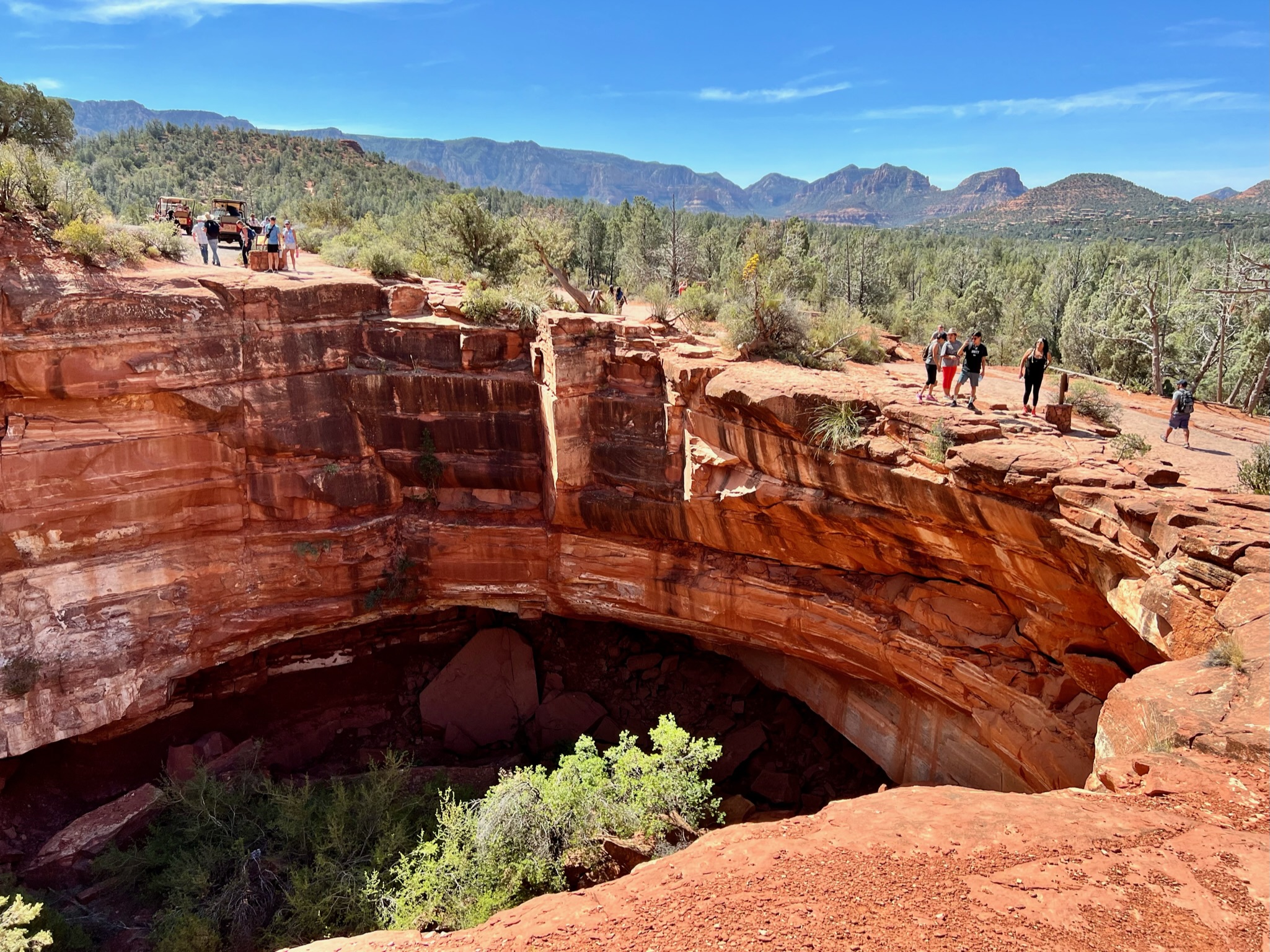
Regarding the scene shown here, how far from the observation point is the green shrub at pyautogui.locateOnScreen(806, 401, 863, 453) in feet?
38.1

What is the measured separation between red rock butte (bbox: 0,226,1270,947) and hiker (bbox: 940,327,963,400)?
2.44ft

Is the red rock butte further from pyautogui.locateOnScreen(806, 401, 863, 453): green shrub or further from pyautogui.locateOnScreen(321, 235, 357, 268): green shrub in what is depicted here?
pyautogui.locateOnScreen(321, 235, 357, 268): green shrub

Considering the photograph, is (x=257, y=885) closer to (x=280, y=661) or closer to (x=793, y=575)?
(x=280, y=661)

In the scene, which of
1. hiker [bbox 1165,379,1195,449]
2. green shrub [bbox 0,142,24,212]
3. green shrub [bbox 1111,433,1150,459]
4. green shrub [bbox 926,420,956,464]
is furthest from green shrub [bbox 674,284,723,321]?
green shrub [bbox 0,142,24,212]

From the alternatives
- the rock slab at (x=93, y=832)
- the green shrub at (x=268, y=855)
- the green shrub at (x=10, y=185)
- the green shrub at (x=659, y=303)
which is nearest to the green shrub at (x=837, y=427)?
the green shrub at (x=659, y=303)

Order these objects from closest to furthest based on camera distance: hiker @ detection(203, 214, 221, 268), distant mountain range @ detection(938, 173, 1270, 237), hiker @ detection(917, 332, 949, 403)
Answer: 1. hiker @ detection(917, 332, 949, 403)
2. hiker @ detection(203, 214, 221, 268)
3. distant mountain range @ detection(938, 173, 1270, 237)

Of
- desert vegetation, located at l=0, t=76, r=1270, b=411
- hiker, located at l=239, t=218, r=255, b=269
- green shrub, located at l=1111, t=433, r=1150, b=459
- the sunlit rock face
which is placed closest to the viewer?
green shrub, located at l=1111, t=433, r=1150, b=459

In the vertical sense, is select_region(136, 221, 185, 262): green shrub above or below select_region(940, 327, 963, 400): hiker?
above

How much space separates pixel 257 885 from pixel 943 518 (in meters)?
12.9

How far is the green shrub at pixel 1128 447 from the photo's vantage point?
10.2 m

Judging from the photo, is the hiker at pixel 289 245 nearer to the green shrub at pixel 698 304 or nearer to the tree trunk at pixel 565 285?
the tree trunk at pixel 565 285

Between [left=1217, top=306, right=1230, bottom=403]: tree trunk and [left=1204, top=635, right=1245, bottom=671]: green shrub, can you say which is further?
[left=1217, top=306, right=1230, bottom=403]: tree trunk

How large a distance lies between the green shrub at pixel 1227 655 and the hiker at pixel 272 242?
1792 cm

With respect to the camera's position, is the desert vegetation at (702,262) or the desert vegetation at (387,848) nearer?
the desert vegetation at (387,848)
